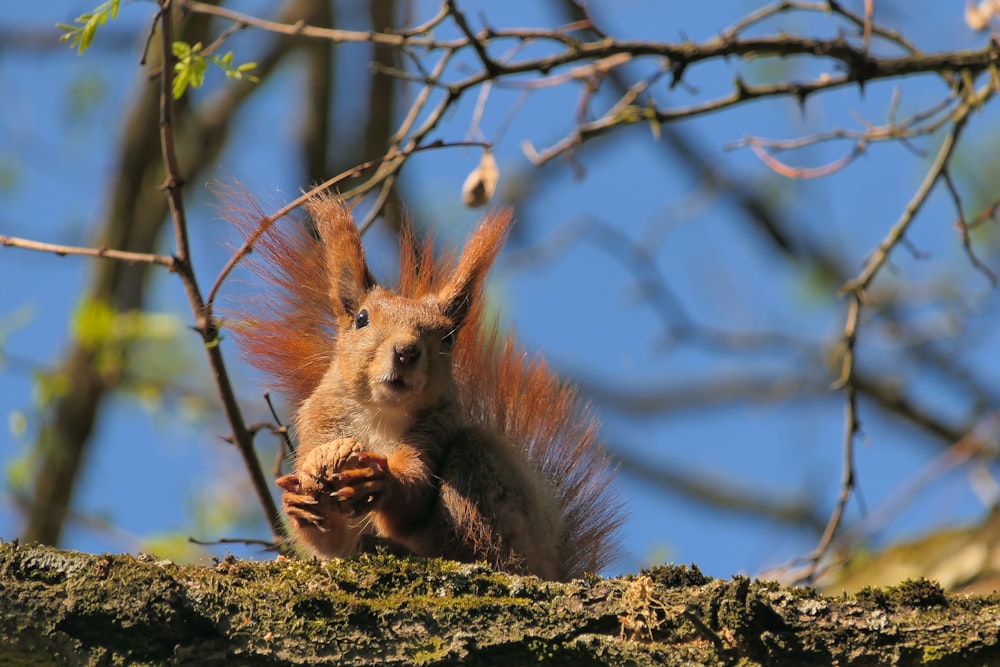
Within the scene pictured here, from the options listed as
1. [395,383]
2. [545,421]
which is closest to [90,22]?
[395,383]

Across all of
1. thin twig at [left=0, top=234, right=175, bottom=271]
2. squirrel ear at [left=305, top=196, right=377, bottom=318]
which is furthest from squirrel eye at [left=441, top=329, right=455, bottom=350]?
thin twig at [left=0, top=234, right=175, bottom=271]

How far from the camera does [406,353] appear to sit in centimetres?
359

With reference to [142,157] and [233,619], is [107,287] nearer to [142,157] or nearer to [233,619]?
[142,157]

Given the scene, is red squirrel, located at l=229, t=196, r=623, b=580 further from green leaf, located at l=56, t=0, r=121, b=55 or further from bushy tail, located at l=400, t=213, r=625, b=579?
green leaf, located at l=56, t=0, r=121, b=55

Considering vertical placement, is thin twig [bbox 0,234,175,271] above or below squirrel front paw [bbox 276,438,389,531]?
above

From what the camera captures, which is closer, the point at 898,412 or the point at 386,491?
the point at 386,491

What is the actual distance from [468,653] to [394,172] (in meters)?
1.66

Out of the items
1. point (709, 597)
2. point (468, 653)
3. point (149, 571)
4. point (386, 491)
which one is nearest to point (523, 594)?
point (468, 653)

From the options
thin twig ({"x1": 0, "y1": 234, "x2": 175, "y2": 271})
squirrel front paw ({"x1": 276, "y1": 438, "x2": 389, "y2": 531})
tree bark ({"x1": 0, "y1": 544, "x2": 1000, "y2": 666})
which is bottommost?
tree bark ({"x1": 0, "y1": 544, "x2": 1000, "y2": 666})

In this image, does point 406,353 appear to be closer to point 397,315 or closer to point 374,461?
point 397,315

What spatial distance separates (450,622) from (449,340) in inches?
57.4

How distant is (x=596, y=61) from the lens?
4055mm

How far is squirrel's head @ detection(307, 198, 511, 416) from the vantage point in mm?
3639

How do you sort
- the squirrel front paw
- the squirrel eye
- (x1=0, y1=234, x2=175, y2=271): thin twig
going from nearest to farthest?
the squirrel front paw → (x1=0, y1=234, x2=175, y2=271): thin twig → the squirrel eye
